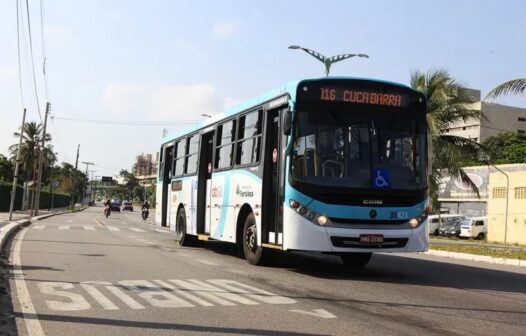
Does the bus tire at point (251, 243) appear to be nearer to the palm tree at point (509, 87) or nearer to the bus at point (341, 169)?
the bus at point (341, 169)

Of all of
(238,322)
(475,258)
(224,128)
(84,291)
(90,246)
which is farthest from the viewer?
(475,258)

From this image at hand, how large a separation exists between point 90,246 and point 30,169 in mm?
64795

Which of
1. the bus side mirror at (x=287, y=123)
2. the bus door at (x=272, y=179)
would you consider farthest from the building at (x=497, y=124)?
the bus side mirror at (x=287, y=123)

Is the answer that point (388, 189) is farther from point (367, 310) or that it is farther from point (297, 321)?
point (297, 321)

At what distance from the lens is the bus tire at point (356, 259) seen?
12984mm

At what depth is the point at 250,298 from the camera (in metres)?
8.45

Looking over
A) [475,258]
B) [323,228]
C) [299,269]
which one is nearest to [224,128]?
[299,269]

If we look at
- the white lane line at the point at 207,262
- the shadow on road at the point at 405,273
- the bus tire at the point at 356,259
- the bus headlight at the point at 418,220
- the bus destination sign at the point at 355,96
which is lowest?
the white lane line at the point at 207,262

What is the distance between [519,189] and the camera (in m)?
35.4

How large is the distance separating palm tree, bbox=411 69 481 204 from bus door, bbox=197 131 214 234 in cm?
1565

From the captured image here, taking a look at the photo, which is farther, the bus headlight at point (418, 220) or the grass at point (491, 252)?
the grass at point (491, 252)

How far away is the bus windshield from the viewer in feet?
34.6

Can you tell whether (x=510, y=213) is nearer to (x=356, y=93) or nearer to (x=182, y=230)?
(x=182, y=230)

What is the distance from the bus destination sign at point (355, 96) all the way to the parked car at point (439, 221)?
3512cm
